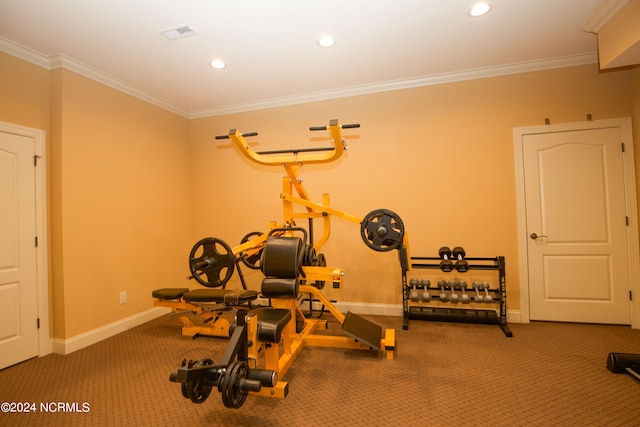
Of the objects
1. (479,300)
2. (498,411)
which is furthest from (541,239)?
(498,411)

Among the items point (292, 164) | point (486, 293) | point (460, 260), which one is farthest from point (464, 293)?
point (292, 164)

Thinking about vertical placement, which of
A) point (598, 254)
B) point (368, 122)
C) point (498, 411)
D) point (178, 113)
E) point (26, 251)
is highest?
point (178, 113)

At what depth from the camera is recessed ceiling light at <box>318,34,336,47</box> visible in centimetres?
271

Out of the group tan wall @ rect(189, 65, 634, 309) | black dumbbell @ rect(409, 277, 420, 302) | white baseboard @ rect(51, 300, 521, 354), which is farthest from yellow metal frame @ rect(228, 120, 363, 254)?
white baseboard @ rect(51, 300, 521, 354)

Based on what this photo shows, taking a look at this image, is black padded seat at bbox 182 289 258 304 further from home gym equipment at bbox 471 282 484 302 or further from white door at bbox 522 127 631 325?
white door at bbox 522 127 631 325

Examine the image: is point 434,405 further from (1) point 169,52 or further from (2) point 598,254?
(1) point 169,52

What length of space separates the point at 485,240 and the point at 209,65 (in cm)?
357

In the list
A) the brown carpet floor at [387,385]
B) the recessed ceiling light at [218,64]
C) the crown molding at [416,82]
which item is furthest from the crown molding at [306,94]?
the brown carpet floor at [387,385]

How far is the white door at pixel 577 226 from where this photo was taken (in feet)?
10.3

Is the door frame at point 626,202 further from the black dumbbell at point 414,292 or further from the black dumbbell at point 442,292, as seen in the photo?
the black dumbbell at point 414,292

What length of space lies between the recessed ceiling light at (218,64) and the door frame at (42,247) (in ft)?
5.62

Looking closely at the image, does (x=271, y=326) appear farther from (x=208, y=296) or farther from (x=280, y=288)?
(x=208, y=296)

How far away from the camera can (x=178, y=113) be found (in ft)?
14.3

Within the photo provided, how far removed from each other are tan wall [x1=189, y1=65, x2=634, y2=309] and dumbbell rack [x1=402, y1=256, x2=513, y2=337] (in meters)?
0.16
